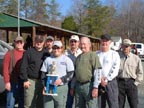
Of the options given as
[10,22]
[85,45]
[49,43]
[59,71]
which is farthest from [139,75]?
[10,22]

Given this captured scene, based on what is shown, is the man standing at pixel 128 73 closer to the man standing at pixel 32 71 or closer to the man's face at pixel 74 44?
the man's face at pixel 74 44

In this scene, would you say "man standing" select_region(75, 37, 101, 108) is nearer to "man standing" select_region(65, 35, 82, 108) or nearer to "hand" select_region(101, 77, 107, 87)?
"hand" select_region(101, 77, 107, 87)

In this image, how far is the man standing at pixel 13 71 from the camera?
6555 mm

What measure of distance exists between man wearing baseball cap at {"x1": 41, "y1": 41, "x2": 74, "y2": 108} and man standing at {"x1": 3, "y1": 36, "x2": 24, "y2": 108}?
84 cm

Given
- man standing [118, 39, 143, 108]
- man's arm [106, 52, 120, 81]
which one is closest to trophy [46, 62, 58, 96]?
man's arm [106, 52, 120, 81]

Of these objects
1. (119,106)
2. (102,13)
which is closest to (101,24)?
(102,13)

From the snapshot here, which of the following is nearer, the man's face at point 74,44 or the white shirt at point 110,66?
the white shirt at point 110,66

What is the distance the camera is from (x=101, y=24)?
212ft

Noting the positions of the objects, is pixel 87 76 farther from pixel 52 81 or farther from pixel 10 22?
pixel 10 22

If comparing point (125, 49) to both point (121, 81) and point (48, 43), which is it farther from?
point (48, 43)

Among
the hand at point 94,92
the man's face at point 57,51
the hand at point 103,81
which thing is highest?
the man's face at point 57,51

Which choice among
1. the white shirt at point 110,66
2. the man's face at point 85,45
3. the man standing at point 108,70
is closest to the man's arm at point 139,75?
the man standing at point 108,70

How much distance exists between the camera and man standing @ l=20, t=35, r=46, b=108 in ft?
20.1

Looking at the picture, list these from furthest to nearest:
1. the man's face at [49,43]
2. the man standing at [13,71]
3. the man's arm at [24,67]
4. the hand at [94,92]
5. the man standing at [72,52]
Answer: the man's face at [49,43] → the man standing at [13,71] → the man standing at [72,52] → the man's arm at [24,67] → the hand at [94,92]
